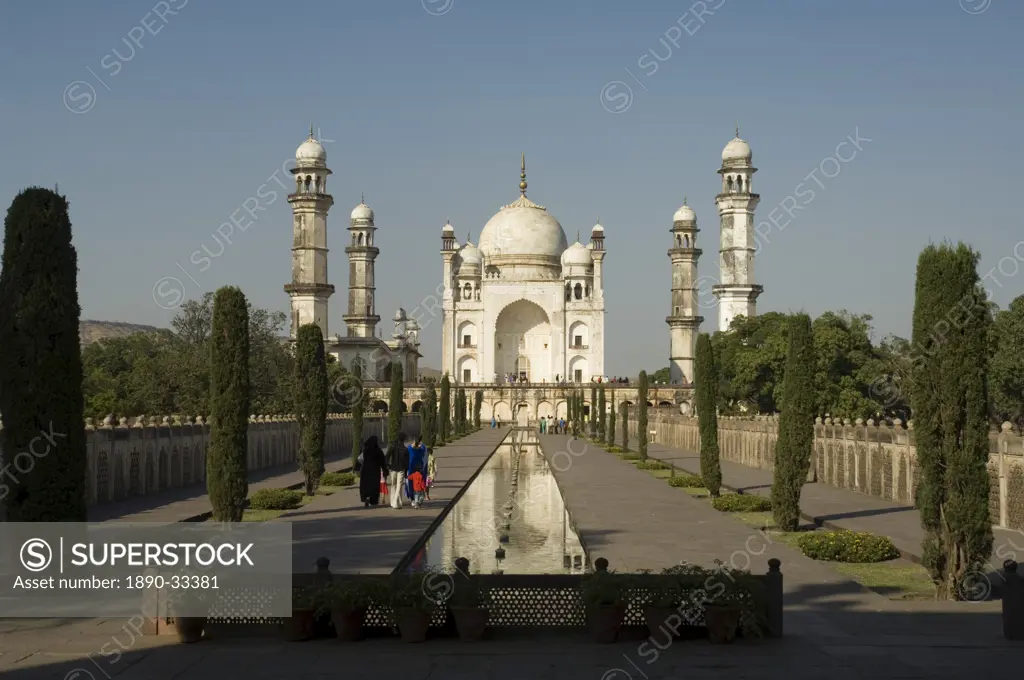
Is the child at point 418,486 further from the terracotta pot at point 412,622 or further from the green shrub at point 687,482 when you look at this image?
the terracotta pot at point 412,622

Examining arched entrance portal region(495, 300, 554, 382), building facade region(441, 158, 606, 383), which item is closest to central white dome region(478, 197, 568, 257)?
building facade region(441, 158, 606, 383)

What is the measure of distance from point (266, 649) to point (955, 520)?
5.61 meters

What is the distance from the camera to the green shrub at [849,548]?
38.2 feet

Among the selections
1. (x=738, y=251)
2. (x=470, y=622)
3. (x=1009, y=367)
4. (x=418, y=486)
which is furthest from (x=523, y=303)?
(x=470, y=622)

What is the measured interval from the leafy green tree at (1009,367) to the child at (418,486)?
24.8 m

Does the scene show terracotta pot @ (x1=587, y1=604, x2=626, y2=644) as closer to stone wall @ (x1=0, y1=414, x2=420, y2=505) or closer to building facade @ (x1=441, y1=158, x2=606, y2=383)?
stone wall @ (x1=0, y1=414, x2=420, y2=505)

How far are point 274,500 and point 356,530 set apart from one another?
10.9 ft

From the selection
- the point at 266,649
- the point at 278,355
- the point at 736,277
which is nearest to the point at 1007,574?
the point at 266,649

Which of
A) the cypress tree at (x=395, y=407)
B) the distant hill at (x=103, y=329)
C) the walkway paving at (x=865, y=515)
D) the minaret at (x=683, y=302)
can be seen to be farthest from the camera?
the distant hill at (x=103, y=329)

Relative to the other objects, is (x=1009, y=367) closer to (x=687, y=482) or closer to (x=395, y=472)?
(x=687, y=482)

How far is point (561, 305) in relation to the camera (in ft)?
239

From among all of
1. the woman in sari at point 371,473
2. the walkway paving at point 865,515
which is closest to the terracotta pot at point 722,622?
the walkway paving at point 865,515

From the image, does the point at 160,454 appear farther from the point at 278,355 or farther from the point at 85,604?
the point at 278,355

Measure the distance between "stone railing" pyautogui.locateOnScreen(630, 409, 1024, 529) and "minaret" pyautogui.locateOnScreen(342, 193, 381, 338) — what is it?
4089 cm
